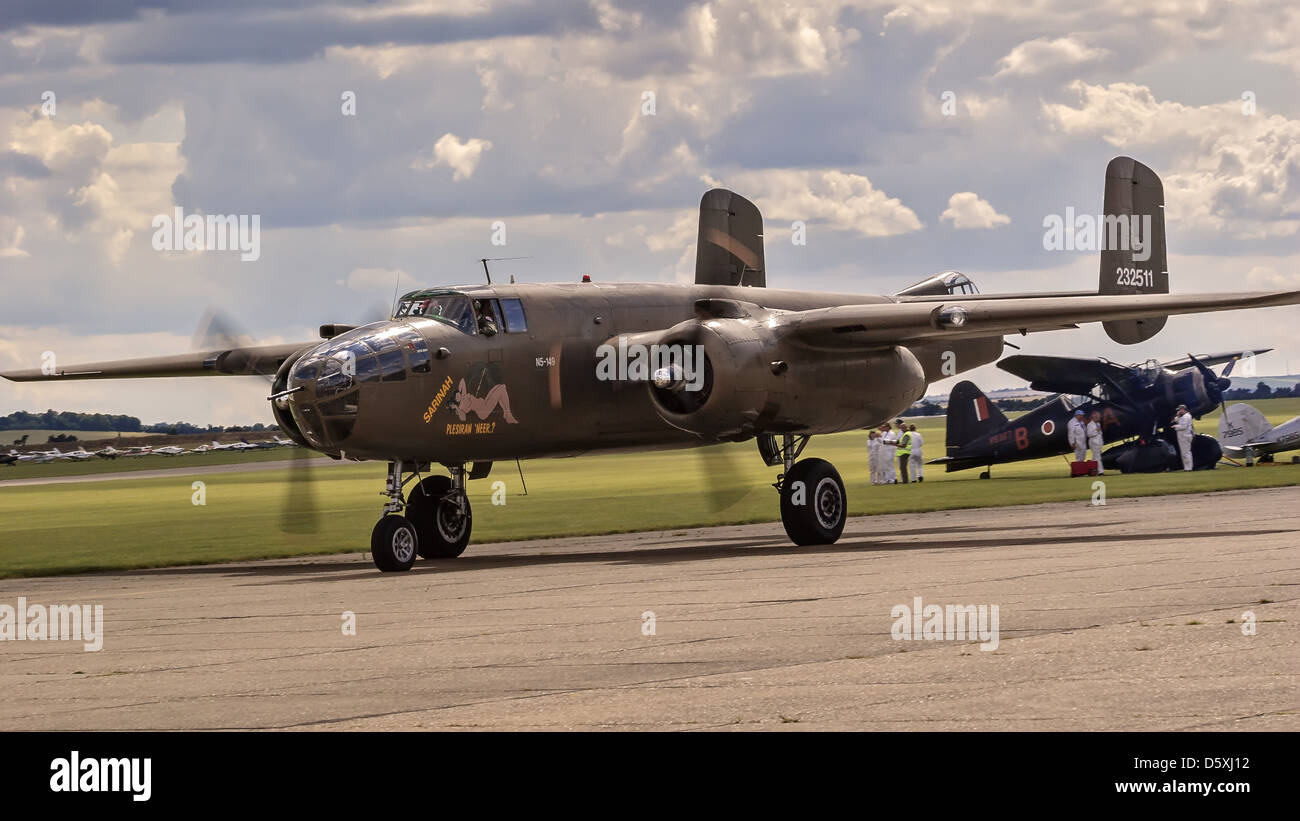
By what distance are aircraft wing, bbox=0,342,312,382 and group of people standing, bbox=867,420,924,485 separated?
2702cm

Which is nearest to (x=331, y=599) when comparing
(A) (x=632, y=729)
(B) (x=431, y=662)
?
(B) (x=431, y=662)

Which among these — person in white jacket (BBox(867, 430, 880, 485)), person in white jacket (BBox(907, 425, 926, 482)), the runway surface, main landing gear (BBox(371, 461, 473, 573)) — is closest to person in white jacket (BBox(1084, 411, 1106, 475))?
person in white jacket (BBox(907, 425, 926, 482))

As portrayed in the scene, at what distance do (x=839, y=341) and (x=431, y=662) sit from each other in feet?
44.6

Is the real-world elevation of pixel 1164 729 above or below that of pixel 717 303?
below

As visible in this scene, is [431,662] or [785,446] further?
[785,446]

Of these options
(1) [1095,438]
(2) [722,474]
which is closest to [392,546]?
(2) [722,474]

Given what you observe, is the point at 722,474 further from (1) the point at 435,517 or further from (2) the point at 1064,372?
(2) the point at 1064,372

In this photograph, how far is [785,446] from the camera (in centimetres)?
2625

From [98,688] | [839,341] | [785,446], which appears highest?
[839,341]

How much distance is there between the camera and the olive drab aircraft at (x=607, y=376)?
2258 cm

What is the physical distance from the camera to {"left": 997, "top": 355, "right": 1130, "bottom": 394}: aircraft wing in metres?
50.8

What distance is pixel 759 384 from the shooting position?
24062 mm

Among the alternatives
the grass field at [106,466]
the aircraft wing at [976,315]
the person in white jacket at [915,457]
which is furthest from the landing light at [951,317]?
the grass field at [106,466]
